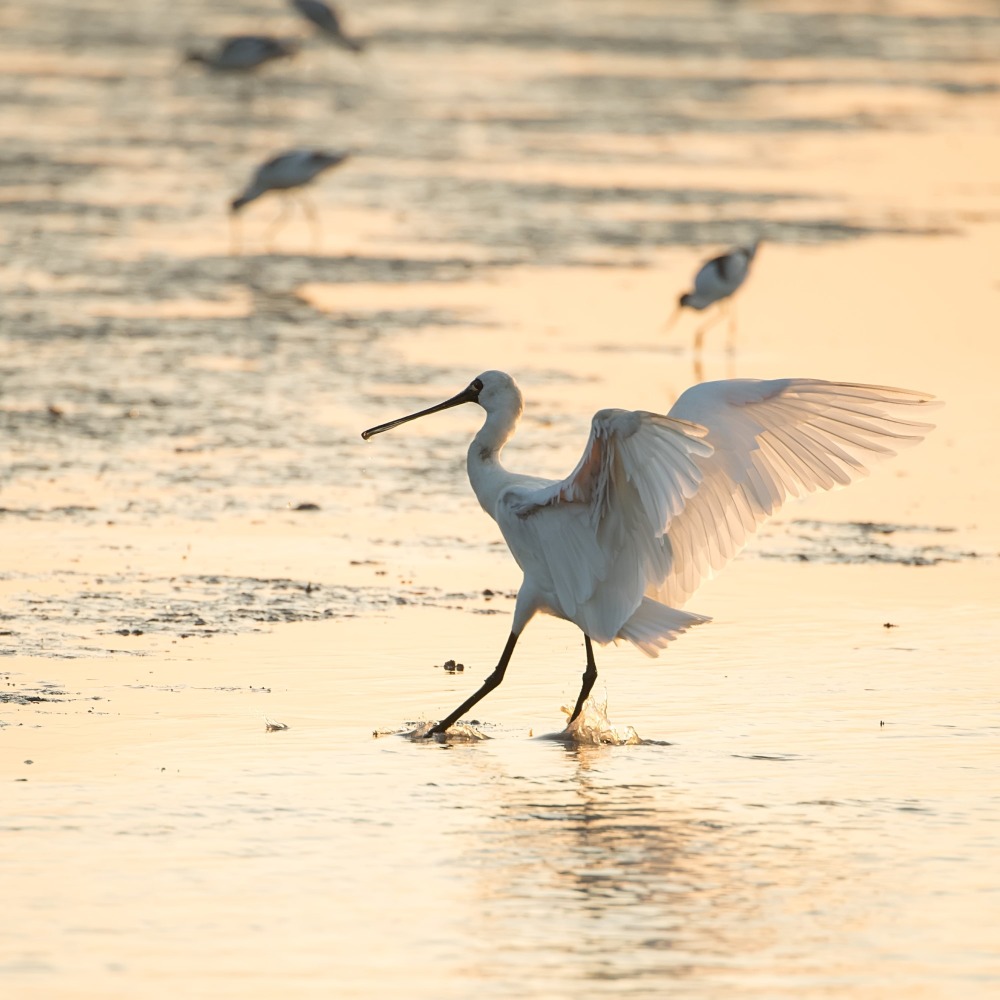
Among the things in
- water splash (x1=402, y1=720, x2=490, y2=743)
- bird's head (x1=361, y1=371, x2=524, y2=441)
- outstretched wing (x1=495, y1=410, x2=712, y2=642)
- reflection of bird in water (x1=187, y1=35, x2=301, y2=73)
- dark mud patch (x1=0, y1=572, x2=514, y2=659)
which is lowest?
dark mud patch (x1=0, y1=572, x2=514, y2=659)

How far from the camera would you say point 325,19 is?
92.4ft

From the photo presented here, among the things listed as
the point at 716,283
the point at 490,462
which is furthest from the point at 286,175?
the point at 490,462

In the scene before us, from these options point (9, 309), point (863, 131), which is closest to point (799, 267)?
point (9, 309)

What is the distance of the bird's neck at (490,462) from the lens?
8703 mm

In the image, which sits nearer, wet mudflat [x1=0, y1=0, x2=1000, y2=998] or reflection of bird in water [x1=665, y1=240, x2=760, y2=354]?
wet mudflat [x1=0, y1=0, x2=1000, y2=998]

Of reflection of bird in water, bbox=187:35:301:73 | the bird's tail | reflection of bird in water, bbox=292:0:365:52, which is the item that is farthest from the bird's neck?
reflection of bird in water, bbox=292:0:365:52

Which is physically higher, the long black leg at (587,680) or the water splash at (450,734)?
the long black leg at (587,680)

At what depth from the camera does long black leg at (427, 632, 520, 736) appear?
317 inches

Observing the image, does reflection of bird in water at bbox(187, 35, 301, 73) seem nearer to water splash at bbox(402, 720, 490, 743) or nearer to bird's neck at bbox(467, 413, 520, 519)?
bird's neck at bbox(467, 413, 520, 519)

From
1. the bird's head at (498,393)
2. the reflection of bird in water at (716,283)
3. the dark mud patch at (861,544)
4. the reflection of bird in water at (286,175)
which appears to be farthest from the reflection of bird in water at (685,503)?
the reflection of bird in water at (286,175)

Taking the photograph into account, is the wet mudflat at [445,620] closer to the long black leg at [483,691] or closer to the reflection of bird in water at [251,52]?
the long black leg at [483,691]

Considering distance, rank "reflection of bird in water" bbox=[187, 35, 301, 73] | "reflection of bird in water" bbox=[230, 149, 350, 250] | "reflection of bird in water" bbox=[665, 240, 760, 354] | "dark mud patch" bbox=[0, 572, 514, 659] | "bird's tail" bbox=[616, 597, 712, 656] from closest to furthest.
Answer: "bird's tail" bbox=[616, 597, 712, 656]
"dark mud patch" bbox=[0, 572, 514, 659]
"reflection of bird in water" bbox=[665, 240, 760, 354]
"reflection of bird in water" bbox=[230, 149, 350, 250]
"reflection of bird in water" bbox=[187, 35, 301, 73]

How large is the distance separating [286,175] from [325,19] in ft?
26.6

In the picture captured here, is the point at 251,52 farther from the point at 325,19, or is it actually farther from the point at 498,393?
the point at 498,393
